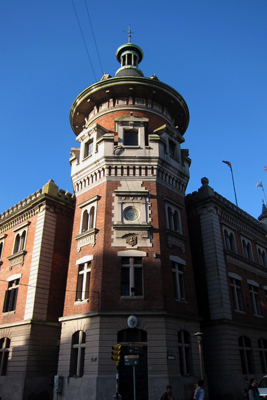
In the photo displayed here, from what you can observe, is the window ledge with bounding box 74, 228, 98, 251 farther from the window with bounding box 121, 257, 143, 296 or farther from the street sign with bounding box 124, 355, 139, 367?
the street sign with bounding box 124, 355, 139, 367

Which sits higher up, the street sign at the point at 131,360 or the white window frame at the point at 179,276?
the white window frame at the point at 179,276

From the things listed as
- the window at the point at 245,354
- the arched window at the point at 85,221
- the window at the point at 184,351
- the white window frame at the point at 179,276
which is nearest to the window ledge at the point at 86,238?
the arched window at the point at 85,221

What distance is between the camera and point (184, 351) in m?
22.4

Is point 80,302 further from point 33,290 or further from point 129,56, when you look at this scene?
point 129,56

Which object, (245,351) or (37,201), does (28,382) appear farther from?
(245,351)

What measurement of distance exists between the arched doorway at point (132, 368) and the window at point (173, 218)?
838 cm

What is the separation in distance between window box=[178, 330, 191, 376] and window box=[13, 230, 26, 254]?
15326 millimetres

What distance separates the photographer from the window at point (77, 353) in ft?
69.4

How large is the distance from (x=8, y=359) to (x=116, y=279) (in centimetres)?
1072

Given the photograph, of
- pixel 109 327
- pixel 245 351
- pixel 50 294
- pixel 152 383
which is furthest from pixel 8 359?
pixel 245 351

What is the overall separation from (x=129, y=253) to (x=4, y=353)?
42.5 ft

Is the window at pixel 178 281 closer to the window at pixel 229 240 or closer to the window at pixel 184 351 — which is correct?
the window at pixel 184 351

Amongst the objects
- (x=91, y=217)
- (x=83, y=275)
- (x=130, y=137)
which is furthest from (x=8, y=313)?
(x=130, y=137)

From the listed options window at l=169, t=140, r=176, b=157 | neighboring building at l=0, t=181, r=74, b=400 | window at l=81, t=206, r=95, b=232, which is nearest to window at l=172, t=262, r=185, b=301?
window at l=81, t=206, r=95, b=232
